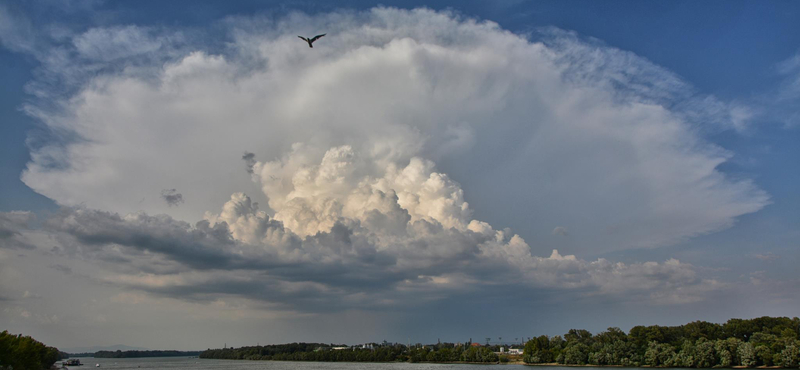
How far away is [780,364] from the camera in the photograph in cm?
15450

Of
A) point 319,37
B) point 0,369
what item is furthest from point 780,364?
point 0,369

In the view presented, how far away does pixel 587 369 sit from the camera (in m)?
199

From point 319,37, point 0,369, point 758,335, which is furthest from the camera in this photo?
point 758,335

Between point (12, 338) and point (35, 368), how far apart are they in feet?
80.7

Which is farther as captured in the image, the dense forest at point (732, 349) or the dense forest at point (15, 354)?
the dense forest at point (732, 349)

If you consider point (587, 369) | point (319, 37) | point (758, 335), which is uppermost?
point (319, 37)

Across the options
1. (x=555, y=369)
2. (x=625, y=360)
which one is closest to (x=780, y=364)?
(x=625, y=360)

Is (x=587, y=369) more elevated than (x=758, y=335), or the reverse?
(x=758, y=335)

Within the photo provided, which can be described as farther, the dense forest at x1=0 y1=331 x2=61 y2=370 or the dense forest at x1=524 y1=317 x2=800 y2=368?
the dense forest at x1=524 y1=317 x2=800 y2=368

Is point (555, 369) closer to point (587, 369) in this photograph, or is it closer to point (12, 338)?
point (587, 369)

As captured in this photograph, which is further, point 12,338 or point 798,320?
point 798,320

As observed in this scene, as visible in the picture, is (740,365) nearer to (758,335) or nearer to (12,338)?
(758,335)

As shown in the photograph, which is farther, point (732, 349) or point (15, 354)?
point (732, 349)

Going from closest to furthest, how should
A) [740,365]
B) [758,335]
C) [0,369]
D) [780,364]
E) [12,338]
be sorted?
[0,369], [12,338], [780,364], [740,365], [758,335]
